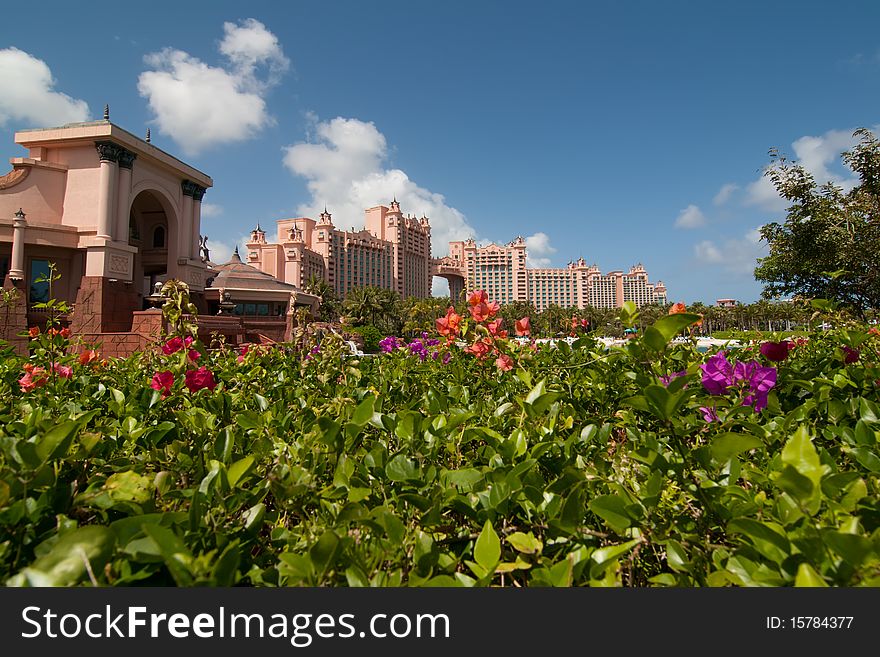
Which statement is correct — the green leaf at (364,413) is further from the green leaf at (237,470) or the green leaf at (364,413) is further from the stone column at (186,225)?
the stone column at (186,225)

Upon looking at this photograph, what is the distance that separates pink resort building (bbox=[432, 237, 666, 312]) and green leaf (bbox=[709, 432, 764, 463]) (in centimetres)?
12572

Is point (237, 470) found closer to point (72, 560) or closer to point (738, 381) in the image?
point (72, 560)

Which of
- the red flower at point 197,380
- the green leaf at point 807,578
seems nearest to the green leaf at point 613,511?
the green leaf at point 807,578

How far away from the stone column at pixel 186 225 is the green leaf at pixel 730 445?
26.0m

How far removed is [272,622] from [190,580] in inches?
5.3

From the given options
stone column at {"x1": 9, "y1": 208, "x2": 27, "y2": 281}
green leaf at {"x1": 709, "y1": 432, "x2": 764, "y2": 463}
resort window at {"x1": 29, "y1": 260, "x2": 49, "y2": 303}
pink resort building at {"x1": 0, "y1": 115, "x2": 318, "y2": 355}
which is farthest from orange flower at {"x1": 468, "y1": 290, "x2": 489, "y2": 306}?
resort window at {"x1": 29, "y1": 260, "x2": 49, "y2": 303}

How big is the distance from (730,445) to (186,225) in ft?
86.8

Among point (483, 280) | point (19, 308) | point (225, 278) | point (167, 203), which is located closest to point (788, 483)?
point (19, 308)

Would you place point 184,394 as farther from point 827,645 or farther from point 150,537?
point 827,645

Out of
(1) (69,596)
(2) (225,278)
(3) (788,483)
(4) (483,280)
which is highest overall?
(4) (483,280)

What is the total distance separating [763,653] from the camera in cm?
65

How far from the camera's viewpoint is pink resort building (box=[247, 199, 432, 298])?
78.8 meters

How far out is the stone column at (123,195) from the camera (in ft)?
62.0

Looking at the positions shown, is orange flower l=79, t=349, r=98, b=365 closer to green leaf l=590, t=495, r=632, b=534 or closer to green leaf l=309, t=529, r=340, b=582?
green leaf l=309, t=529, r=340, b=582
